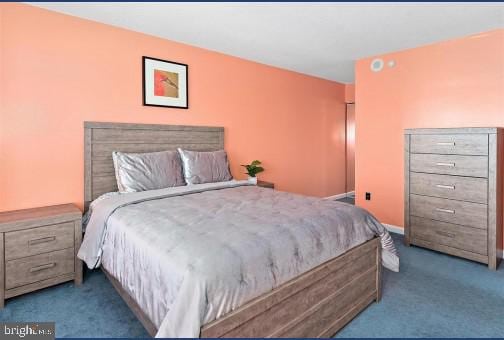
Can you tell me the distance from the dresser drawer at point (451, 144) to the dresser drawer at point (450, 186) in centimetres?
25

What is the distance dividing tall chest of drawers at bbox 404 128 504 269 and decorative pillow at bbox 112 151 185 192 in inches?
98.7

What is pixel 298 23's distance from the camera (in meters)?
2.78

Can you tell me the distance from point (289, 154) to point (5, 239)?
3600 millimetres

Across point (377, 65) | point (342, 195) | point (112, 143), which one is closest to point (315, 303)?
point (112, 143)

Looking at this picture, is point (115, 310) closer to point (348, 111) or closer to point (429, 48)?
point (429, 48)

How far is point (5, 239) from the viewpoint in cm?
203

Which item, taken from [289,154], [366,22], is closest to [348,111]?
[289,154]

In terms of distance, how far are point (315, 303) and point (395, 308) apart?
810 mm

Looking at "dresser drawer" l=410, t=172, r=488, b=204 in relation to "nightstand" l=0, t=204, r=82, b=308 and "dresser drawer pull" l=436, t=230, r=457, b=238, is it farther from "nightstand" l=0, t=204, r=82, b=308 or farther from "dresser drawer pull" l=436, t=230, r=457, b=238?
"nightstand" l=0, t=204, r=82, b=308

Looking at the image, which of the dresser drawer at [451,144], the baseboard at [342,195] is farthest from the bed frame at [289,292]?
the baseboard at [342,195]

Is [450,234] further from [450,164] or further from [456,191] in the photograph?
[450,164]

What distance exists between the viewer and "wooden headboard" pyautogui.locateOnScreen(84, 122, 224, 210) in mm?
2765

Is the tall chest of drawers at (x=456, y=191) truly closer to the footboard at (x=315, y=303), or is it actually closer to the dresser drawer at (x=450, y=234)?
the dresser drawer at (x=450, y=234)

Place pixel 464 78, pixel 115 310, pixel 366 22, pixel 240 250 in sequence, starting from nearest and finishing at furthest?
pixel 240 250, pixel 115 310, pixel 366 22, pixel 464 78
